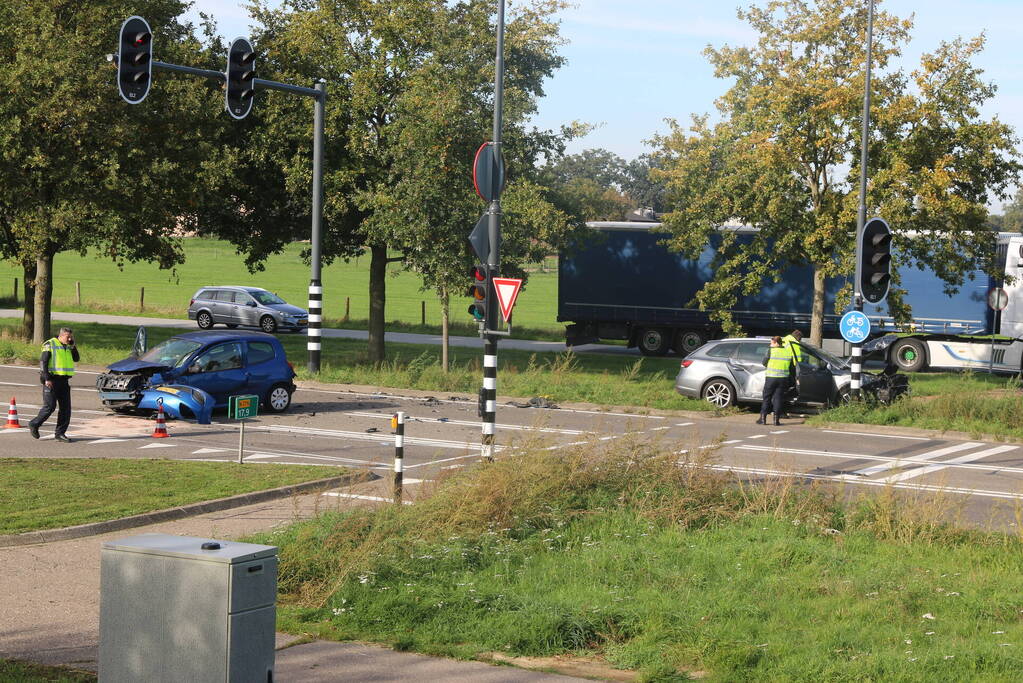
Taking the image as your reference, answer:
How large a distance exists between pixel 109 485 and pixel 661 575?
6.80 meters

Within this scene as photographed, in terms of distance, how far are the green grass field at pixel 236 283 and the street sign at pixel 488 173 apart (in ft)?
91.1

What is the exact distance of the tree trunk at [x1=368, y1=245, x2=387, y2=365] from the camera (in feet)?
98.1

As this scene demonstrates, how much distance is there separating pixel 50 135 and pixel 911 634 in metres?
23.5

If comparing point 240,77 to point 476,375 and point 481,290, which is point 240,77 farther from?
point 476,375

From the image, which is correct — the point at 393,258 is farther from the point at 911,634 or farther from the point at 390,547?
the point at 911,634

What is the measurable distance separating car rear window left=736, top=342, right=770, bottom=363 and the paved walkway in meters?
13.9

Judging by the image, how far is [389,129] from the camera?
27.3 metres

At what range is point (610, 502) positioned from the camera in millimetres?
11039

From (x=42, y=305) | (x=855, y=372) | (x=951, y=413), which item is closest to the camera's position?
(x=951, y=413)

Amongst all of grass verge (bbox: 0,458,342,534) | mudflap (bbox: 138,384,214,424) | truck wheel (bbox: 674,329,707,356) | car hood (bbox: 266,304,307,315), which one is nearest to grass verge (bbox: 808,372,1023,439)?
mudflap (bbox: 138,384,214,424)

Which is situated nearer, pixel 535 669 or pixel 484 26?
pixel 535 669

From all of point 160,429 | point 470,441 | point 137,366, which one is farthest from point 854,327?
point 137,366

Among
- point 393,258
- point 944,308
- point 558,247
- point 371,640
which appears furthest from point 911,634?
point 944,308

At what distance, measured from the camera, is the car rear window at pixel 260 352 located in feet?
68.6
